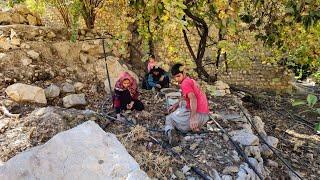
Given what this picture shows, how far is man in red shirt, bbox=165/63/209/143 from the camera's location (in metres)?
5.20

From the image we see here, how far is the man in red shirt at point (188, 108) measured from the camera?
17.1 ft

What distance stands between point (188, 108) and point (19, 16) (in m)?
4.97

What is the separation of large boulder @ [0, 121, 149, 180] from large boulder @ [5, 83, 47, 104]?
312cm

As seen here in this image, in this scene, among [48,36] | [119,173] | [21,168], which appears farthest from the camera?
[48,36]

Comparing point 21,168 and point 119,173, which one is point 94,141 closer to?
point 119,173

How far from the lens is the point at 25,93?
6.52 metres

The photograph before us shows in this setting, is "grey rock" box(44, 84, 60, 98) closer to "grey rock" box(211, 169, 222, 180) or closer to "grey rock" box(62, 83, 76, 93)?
"grey rock" box(62, 83, 76, 93)

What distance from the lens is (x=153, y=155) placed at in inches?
186

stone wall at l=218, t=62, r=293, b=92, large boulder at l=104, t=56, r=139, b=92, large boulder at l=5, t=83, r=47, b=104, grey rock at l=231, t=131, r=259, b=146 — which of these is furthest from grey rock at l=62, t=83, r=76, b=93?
stone wall at l=218, t=62, r=293, b=92

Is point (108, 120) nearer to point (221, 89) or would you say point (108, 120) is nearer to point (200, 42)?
point (200, 42)

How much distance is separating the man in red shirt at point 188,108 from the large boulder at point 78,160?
6.11 feet

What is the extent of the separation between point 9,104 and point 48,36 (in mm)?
2423

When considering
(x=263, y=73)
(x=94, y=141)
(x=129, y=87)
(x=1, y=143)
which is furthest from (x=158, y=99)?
(x=263, y=73)

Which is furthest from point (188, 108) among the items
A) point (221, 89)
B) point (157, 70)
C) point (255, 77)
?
point (255, 77)
